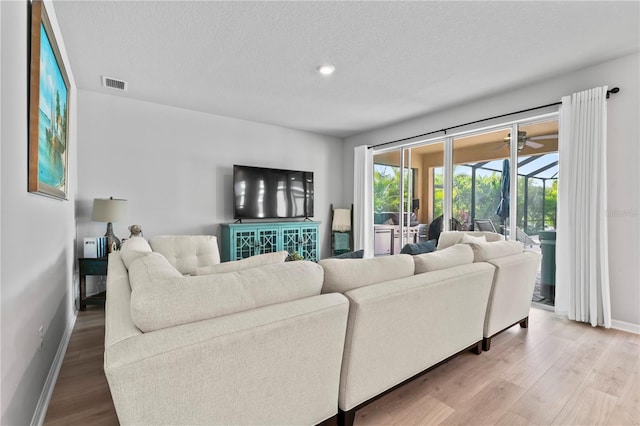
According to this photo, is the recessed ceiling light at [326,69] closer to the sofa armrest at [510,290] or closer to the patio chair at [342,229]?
the sofa armrest at [510,290]

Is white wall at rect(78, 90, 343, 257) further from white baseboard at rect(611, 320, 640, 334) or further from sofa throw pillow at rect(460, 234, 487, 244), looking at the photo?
white baseboard at rect(611, 320, 640, 334)

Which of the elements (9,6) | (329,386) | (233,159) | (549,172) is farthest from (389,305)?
(233,159)

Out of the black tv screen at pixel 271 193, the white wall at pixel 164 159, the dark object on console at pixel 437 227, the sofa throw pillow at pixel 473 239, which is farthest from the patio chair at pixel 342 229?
the sofa throw pillow at pixel 473 239

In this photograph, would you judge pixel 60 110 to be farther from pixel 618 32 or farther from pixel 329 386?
pixel 618 32

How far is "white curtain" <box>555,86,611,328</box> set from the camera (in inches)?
114

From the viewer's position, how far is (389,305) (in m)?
1.54

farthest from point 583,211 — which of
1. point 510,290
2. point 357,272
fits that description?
point 357,272

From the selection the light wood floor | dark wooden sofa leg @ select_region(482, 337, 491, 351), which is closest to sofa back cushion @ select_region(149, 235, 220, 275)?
the light wood floor

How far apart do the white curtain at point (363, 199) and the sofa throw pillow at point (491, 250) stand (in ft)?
9.73

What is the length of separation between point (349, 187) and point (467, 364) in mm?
4245

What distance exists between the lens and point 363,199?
18.1 feet

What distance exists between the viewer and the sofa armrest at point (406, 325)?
146cm

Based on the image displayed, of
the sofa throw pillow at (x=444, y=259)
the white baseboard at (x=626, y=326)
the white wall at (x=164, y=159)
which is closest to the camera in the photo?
the sofa throw pillow at (x=444, y=259)

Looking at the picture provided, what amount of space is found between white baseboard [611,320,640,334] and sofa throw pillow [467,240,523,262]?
50.4 inches
